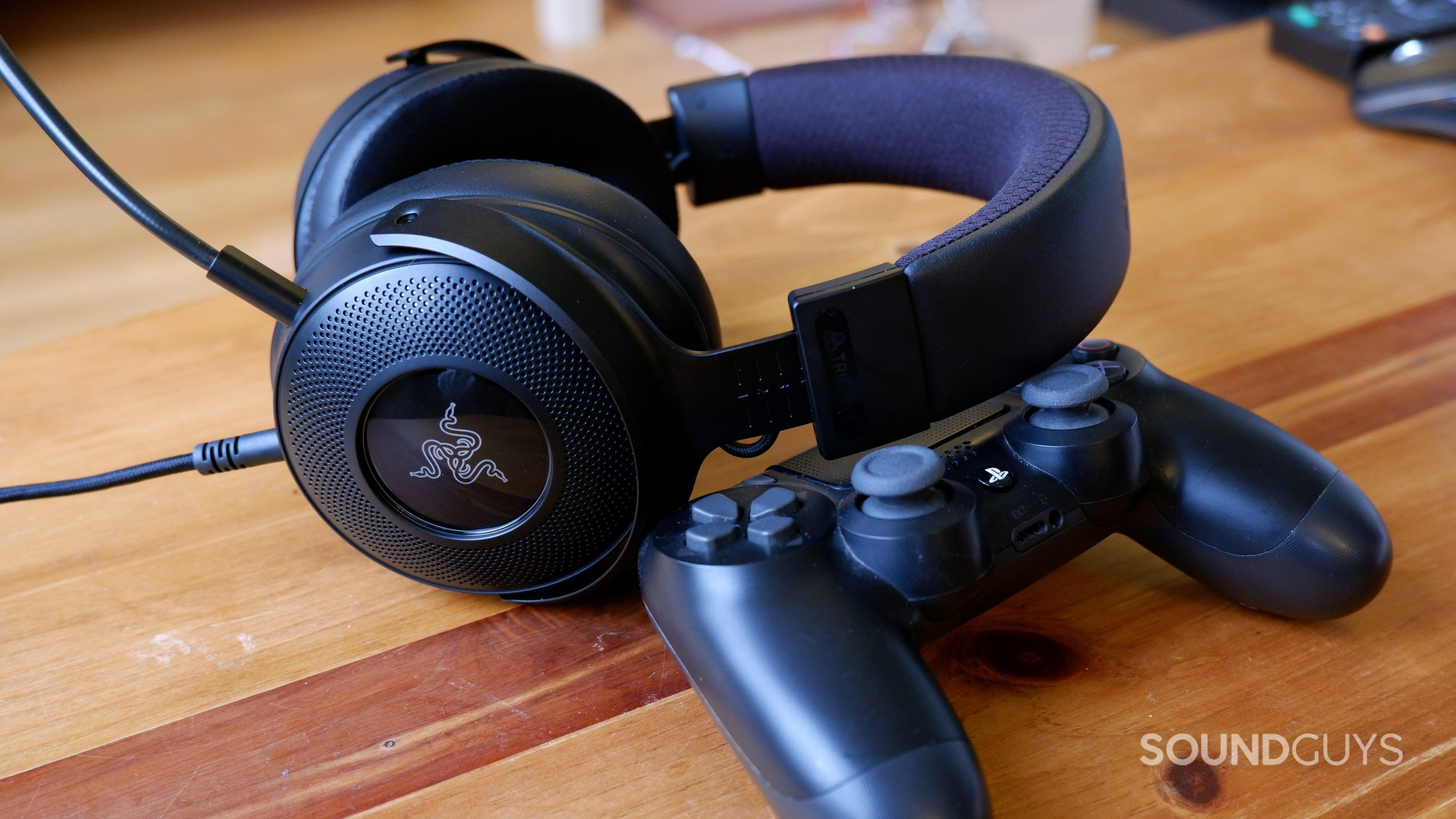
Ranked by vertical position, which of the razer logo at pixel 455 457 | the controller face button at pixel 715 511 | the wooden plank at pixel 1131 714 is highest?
the razer logo at pixel 455 457

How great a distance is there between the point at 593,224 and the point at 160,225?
16 cm

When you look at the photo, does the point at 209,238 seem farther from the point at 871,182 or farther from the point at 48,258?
the point at 871,182

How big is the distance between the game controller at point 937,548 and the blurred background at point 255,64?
63cm

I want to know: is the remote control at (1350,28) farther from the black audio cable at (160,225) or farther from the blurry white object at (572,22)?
the blurry white object at (572,22)

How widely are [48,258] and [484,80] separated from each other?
0.94 meters

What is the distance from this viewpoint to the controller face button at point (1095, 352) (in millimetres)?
506

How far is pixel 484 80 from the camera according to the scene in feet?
1.82

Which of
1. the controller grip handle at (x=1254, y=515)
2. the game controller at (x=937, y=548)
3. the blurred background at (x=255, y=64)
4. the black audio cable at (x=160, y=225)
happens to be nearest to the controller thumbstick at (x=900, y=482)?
the game controller at (x=937, y=548)

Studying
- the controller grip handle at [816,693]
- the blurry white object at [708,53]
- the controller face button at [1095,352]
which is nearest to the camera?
the controller grip handle at [816,693]

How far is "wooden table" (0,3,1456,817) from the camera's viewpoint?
426mm

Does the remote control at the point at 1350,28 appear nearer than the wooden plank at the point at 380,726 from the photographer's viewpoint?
No

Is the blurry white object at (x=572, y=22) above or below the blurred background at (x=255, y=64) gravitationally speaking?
above

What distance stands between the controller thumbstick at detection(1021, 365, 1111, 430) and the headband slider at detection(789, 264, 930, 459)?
0.05m

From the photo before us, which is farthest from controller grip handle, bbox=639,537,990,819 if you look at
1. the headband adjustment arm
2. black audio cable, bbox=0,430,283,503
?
the headband adjustment arm
